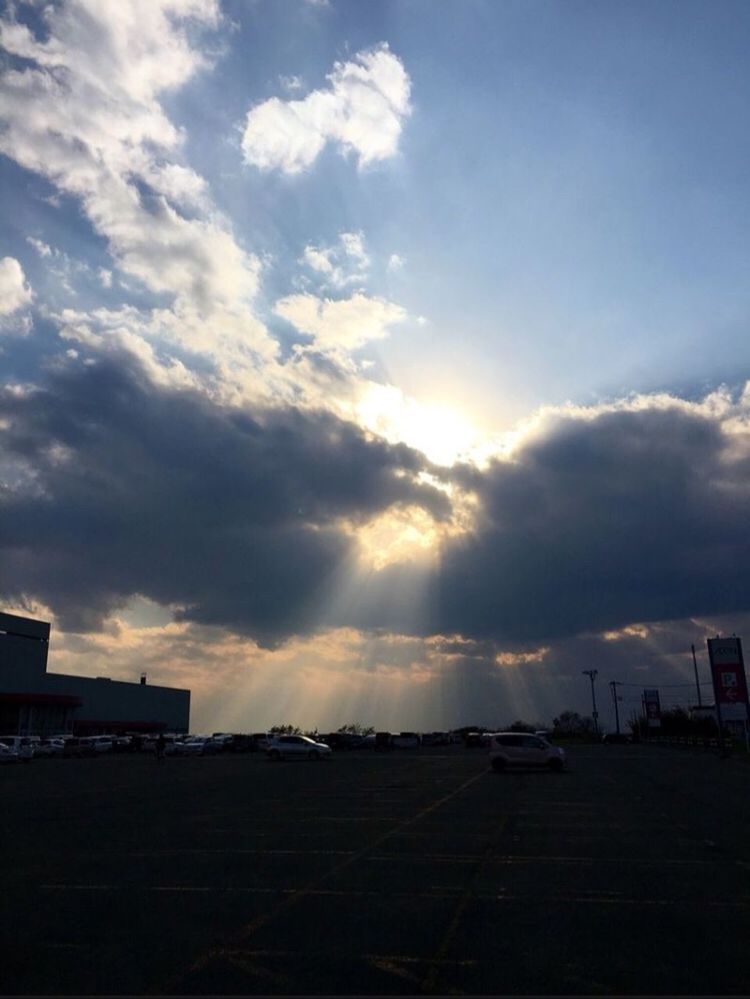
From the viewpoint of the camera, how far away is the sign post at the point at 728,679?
2285 inches

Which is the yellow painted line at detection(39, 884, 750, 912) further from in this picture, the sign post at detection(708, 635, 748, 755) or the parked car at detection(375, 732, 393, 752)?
the parked car at detection(375, 732, 393, 752)

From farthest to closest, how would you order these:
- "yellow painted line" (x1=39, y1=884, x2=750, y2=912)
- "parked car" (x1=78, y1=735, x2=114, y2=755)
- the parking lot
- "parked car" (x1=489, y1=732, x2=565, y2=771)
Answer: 1. "parked car" (x1=78, y1=735, x2=114, y2=755)
2. "parked car" (x1=489, y1=732, x2=565, y2=771)
3. "yellow painted line" (x1=39, y1=884, x2=750, y2=912)
4. the parking lot

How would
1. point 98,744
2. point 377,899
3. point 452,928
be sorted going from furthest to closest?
point 98,744
point 377,899
point 452,928

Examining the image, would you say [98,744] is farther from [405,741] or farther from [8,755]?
[405,741]

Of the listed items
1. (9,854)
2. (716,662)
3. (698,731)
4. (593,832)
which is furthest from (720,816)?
(698,731)

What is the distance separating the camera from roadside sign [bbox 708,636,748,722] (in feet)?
190

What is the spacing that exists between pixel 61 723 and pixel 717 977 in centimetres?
9621

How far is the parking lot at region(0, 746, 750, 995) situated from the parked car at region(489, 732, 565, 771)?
18.0 m

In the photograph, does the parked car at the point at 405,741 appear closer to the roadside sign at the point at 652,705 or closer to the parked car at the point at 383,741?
the parked car at the point at 383,741

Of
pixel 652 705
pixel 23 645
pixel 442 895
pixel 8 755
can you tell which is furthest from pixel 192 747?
pixel 442 895

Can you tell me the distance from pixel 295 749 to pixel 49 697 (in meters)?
41.2

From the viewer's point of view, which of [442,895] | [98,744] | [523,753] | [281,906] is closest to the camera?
[281,906]

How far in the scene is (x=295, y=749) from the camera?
5778 centimetres

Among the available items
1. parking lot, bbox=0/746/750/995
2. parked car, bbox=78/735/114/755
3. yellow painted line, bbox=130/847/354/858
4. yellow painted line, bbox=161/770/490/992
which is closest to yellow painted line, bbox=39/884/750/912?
parking lot, bbox=0/746/750/995
